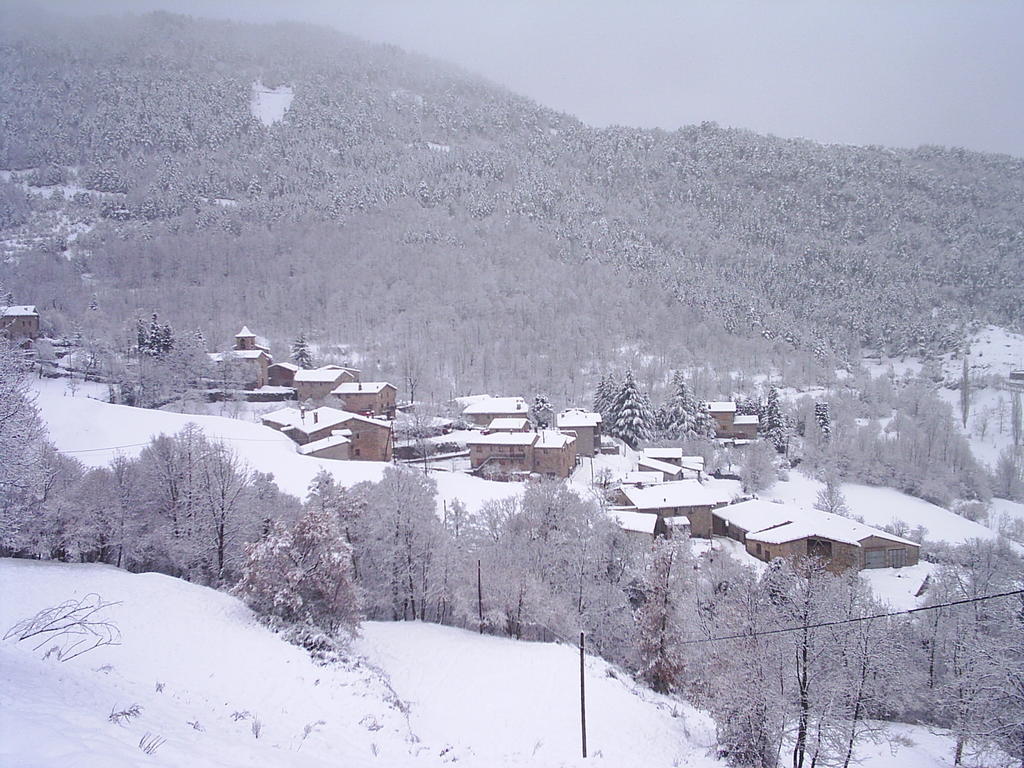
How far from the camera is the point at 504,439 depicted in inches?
1941

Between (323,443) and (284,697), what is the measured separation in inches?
1287

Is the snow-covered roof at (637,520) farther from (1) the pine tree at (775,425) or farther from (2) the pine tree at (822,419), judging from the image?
(2) the pine tree at (822,419)

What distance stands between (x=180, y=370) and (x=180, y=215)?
122 meters

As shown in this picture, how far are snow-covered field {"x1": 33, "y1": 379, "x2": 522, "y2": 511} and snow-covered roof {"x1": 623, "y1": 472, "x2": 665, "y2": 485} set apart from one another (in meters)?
14.6

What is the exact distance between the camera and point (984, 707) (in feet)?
46.0

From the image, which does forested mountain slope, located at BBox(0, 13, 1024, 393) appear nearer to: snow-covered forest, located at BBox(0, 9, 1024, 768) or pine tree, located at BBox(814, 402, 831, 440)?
snow-covered forest, located at BBox(0, 9, 1024, 768)

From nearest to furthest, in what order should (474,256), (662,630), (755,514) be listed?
(662,630) < (755,514) < (474,256)

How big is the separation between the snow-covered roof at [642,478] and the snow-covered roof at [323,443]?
2397 cm

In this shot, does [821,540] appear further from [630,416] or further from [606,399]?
[606,399]

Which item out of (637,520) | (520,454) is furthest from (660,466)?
(637,520)

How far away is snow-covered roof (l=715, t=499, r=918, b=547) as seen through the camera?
3706 centimetres

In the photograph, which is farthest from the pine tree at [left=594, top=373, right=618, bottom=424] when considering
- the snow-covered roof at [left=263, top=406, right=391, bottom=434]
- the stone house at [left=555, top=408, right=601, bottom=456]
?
the snow-covered roof at [left=263, top=406, right=391, bottom=434]

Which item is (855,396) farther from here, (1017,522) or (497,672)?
(497,672)

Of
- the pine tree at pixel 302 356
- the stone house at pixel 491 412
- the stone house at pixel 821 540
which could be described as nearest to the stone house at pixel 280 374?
the pine tree at pixel 302 356
